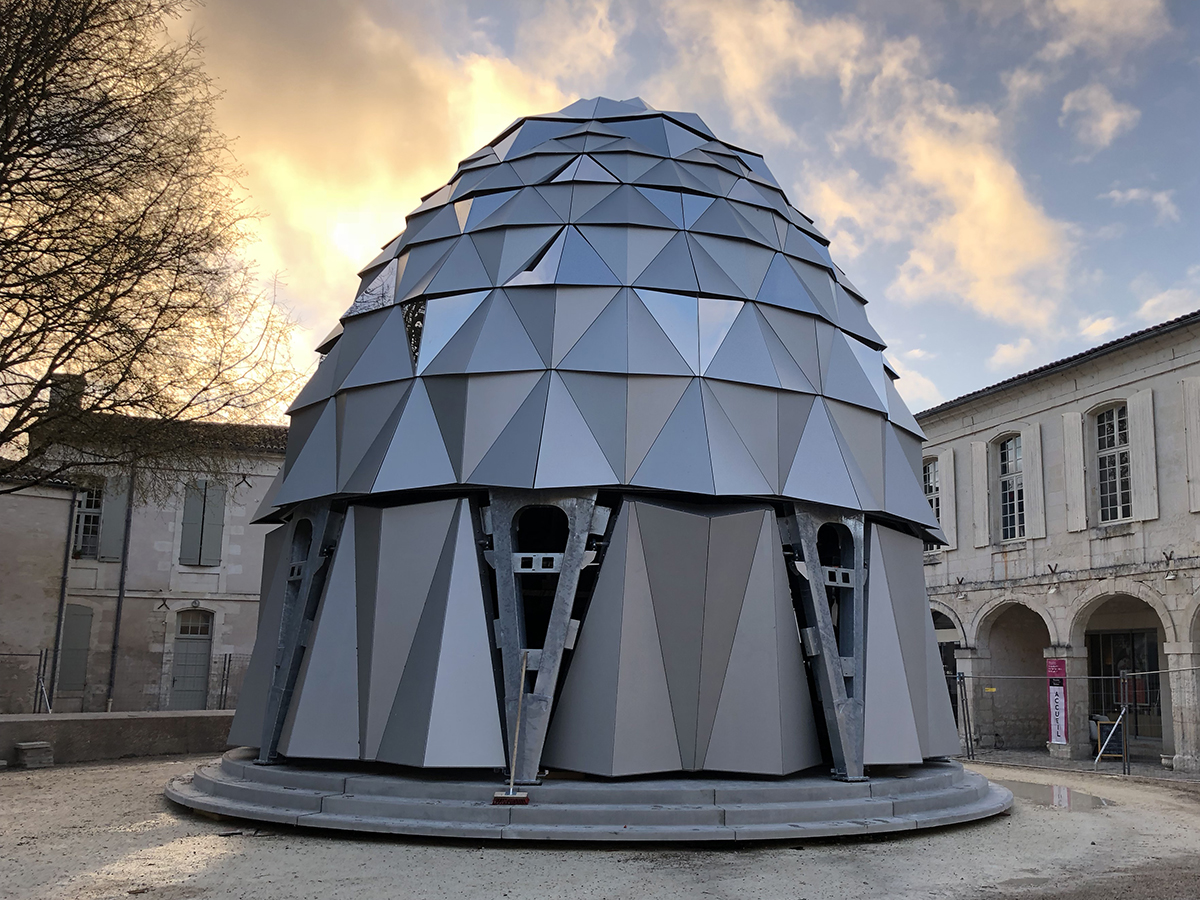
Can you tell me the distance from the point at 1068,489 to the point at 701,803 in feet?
68.6

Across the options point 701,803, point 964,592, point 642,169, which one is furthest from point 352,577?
point 964,592

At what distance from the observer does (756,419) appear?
578 inches

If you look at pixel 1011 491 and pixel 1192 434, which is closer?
pixel 1192 434

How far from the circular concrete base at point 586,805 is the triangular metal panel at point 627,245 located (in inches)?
302

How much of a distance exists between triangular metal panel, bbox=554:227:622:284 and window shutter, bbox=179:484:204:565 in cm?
2309

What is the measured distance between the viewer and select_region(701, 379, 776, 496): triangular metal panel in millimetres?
13977

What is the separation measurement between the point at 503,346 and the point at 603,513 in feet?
10.2

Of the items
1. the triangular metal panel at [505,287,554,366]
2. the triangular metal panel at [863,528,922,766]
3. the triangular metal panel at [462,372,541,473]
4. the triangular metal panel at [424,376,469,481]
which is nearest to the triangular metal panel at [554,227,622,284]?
the triangular metal panel at [505,287,554,366]

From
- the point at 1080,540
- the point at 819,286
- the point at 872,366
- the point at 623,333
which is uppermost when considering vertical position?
the point at 819,286

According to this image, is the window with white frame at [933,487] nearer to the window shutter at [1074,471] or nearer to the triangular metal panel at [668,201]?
the window shutter at [1074,471]

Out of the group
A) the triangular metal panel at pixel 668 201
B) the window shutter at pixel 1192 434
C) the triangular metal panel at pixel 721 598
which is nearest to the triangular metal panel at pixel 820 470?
the triangular metal panel at pixel 721 598

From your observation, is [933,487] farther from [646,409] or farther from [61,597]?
[61,597]

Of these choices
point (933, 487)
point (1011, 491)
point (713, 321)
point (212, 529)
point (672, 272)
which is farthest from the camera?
point (933, 487)

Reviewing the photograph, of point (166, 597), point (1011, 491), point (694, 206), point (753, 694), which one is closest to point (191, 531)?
point (166, 597)
